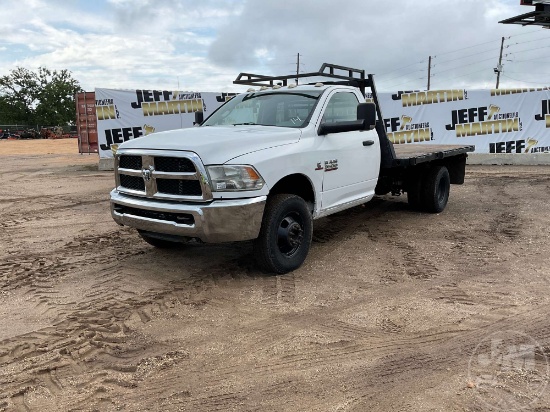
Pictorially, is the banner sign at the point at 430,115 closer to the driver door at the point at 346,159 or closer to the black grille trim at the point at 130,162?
the driver door at the point at 346,159

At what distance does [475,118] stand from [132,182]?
14.3 metres

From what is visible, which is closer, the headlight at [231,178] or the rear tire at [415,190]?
the headlight at [231,178]

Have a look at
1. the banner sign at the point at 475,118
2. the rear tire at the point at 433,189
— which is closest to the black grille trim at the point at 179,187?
the rear tire at the point at 433,189

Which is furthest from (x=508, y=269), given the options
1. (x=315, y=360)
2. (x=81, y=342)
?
(x=81, y=342)

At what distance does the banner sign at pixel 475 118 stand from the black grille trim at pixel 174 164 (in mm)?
12433

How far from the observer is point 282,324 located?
12.8ft

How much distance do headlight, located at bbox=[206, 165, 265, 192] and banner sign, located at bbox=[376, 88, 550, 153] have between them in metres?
12.3

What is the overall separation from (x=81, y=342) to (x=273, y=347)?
4.84 ft

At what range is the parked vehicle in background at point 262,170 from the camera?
4383 mm

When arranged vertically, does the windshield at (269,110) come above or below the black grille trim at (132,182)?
above

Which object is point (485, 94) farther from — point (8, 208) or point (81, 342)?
point (81, 342)

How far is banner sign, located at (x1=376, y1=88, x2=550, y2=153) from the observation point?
15.9 metres

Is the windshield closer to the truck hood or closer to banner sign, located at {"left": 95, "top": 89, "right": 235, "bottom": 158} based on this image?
the truck hood

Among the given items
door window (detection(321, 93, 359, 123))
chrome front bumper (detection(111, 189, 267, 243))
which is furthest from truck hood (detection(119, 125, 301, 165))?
door window (detection(321, 93, 359, 123))
